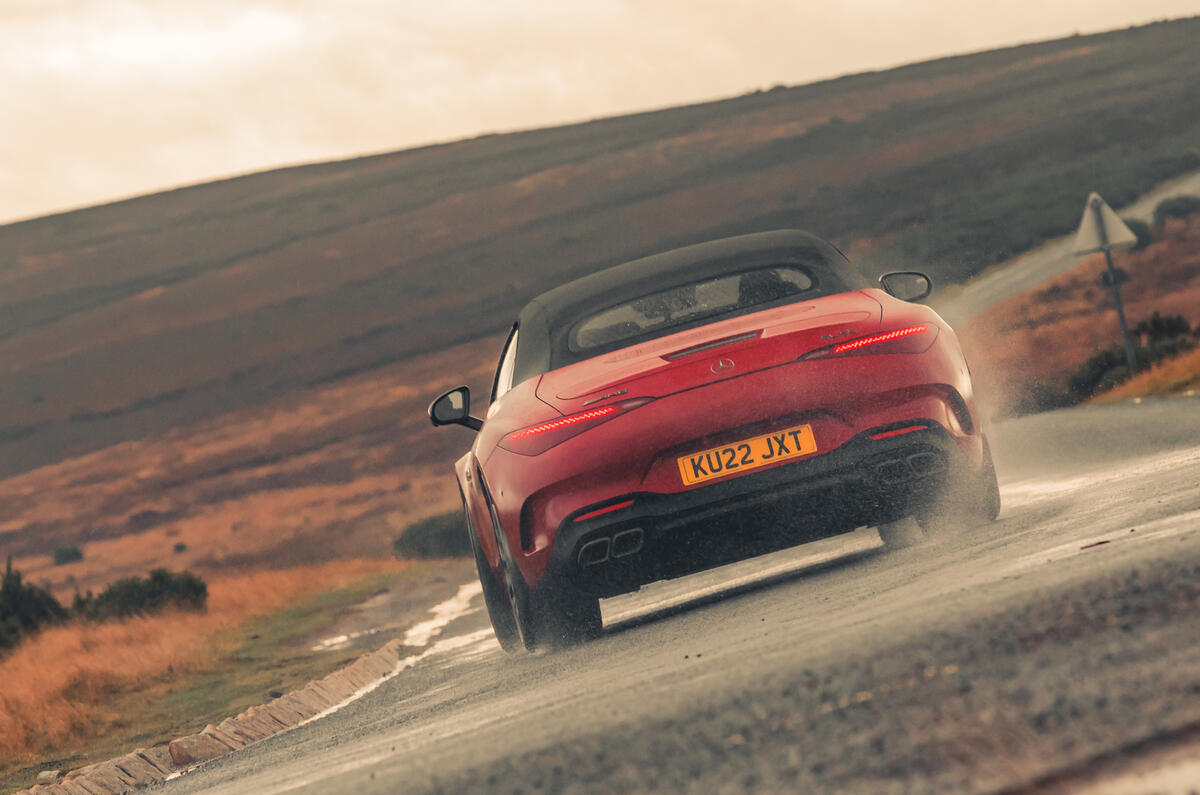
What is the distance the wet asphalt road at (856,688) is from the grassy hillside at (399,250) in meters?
29.7

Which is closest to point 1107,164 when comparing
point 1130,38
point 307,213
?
point 1130,38

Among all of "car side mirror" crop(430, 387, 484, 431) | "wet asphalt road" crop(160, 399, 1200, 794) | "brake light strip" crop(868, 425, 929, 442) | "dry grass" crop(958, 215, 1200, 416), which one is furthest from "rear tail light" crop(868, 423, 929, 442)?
"dry grass" crop(958, 215, 1200, 416)

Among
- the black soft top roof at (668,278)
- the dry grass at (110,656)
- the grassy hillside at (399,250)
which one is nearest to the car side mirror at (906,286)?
the black soft top roof at (668,278)

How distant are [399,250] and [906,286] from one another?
77980 mm

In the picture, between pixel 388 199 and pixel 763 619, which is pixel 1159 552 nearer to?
pixel 763 619

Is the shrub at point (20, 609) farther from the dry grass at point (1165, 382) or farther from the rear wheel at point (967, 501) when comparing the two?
the rear wheel at point (967, 501)

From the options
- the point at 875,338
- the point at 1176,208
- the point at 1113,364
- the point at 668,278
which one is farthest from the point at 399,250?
the point at 875,338

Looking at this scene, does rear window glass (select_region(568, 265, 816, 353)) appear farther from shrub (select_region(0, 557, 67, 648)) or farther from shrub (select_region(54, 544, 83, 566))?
shrub (select_region(54, 544, 83, 566))

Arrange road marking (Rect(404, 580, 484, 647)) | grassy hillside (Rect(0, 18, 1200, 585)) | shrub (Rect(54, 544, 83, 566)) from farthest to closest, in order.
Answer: grassy hillside (Rect(0, 18, 1200, 585)) → shrub (Rect(54, 544, 83, 566)) → road marking (Rect(404, 580, 484, 647))

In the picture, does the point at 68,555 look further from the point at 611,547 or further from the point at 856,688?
the point at 856,688

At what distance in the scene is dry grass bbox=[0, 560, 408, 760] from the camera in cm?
1009

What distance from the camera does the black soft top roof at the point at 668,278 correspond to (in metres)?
6.87

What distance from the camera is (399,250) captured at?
8388 centimetres

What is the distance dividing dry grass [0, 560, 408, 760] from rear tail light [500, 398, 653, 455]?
5.11m
